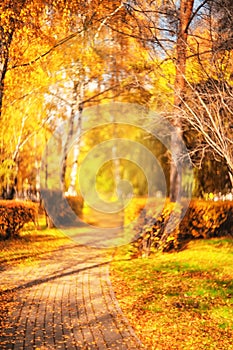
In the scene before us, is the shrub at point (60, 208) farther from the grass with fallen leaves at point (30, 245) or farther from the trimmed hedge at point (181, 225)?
the trimmed hedge at point (181, 225)

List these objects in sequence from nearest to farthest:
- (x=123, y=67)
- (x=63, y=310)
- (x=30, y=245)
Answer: (x=63, y=310)
(x=30, y=245)
(x=123, y=67)

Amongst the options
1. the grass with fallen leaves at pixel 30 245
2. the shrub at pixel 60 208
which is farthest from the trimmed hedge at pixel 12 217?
the shrub at pixel 60 208

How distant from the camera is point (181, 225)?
14250mm

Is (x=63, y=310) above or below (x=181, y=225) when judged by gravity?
below

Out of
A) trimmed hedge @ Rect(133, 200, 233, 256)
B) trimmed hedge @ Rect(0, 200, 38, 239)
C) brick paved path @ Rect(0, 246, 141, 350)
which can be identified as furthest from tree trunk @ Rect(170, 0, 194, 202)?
trimmed hedge @ Rect(0, 200, 38, 239)

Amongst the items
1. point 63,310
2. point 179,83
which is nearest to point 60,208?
point 179,83

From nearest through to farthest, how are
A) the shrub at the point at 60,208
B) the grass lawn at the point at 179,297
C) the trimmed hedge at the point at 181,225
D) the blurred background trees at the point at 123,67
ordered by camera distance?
1. the grass lawn at the point at 179,297
2. the blurred background trees at the point at 123,67
3. the trimmed hedge at the point at 181,225
4. the shrub at the point at 60,208

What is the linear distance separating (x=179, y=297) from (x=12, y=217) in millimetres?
8829

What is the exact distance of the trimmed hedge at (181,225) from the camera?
1331 cm

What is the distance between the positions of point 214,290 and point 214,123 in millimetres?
3833

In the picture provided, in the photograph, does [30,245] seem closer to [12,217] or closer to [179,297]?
[12,217]

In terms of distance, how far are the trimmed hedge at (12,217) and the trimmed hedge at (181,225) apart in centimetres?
475

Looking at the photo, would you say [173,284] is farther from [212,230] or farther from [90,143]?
[90,143]

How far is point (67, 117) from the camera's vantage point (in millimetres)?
25016
